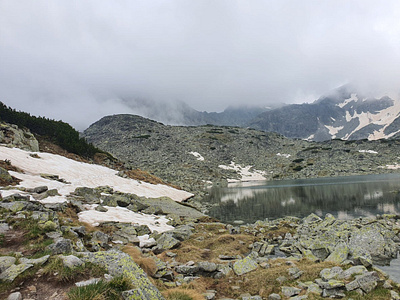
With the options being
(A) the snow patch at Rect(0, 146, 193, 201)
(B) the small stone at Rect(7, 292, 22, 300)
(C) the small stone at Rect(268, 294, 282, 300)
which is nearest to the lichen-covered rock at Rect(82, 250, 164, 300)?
(B) the small stone at Rect(7, 292, 22, 300)

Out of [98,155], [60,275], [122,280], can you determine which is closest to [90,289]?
[122,280]

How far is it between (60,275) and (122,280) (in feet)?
5.67

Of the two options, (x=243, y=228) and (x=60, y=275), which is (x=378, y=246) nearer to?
(x=243, y=228)

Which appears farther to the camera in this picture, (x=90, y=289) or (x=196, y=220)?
(x=196, y=220)

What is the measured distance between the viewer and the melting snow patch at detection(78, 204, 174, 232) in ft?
65.0

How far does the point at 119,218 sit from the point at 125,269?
54.9ft

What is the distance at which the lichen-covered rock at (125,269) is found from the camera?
634 cm

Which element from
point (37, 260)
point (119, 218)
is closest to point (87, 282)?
point (37, 260)

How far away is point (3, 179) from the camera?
21.0 m

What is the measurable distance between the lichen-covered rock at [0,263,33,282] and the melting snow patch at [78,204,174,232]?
13.4 meters

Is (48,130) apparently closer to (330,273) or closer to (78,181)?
→ (78,181)

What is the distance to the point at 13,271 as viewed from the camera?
20.3 ft

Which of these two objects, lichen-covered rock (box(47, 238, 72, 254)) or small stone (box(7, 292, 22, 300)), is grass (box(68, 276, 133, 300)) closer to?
small stone (box(7, 292, 22, 300))

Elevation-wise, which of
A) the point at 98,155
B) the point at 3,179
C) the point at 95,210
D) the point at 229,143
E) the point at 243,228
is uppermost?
the point at 229,143
